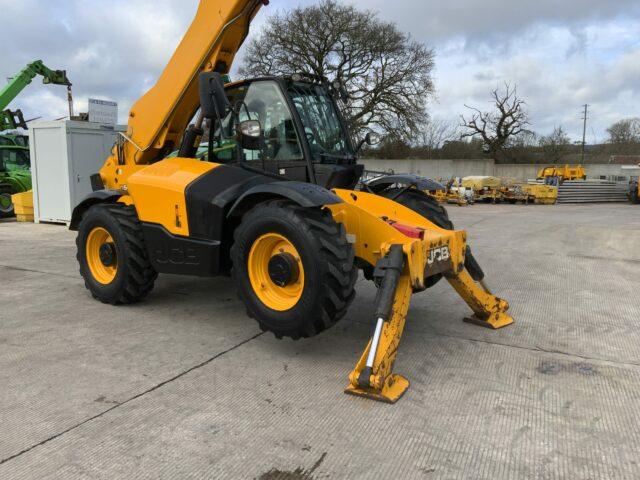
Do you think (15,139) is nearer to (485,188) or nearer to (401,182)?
(401,182)

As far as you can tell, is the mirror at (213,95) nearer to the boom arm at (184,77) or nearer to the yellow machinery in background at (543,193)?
the boom arm at (184,77)

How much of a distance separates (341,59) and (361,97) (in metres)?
2.54

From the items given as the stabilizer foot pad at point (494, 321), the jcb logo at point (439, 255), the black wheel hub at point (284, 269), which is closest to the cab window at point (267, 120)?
the black wheel hub at point (284, 269)

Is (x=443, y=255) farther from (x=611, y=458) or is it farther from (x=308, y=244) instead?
(x=611, y=458)

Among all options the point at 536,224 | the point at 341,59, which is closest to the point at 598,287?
the point at 536,224

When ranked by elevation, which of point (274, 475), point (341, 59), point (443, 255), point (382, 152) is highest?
point (341, 59)

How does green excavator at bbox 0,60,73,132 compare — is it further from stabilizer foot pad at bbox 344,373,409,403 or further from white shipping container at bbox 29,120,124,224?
stabilizer foot pad at bbox 344,373,409,403

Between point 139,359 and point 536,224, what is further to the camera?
point 536,224

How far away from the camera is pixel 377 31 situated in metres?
25.9

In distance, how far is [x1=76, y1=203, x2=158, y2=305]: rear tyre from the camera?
492 centimetres

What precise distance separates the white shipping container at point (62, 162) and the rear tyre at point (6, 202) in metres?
2.03

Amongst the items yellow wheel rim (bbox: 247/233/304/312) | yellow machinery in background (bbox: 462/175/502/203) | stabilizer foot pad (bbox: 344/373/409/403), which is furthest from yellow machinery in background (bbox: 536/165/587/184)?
stabilizer foot pad (bbox: 344/373/409/403)

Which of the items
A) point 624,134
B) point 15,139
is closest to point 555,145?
point 624,134

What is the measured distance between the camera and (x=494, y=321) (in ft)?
15.4
